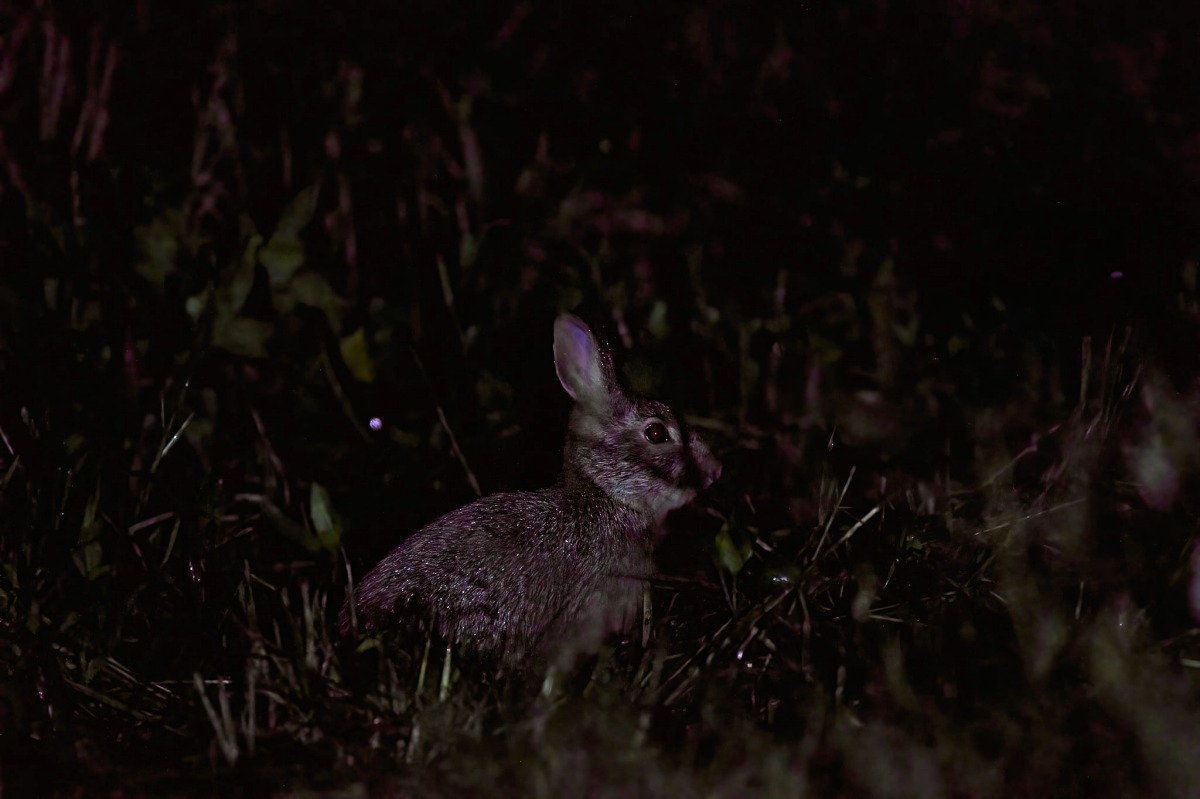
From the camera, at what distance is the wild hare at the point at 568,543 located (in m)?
2.84

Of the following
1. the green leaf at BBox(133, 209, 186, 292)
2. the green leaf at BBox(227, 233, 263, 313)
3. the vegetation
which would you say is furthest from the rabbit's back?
the green leaf at BBox(133, 209, 186, 292)

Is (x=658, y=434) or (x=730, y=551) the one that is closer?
(x=730, y=551)

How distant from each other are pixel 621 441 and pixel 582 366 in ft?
0.91

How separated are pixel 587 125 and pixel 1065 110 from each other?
197 centimetres

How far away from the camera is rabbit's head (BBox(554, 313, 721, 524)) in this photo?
335cm

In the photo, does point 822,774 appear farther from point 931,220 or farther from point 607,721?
point 931,220

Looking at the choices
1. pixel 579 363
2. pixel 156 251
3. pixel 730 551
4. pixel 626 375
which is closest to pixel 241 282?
pixel 156 251

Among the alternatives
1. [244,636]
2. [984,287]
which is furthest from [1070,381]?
[244,636]

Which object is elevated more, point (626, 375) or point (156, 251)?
point (156, 251)

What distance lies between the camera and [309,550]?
10.2ft

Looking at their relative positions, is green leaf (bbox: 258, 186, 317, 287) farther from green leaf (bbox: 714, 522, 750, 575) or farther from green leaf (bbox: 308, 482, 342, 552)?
green leaf (bbox: 714, 522, 750, 575)

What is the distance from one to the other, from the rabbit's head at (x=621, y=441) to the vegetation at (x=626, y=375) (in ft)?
0.46

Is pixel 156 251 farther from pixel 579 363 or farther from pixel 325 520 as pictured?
pixel 579 363

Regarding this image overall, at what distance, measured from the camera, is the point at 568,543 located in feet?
10.4
